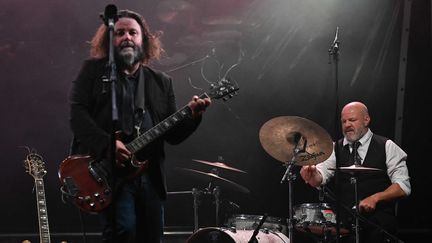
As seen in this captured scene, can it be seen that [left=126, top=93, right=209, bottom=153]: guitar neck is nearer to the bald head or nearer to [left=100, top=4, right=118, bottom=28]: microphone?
[left=100, top=4, right=118, bottom=28]: microphone

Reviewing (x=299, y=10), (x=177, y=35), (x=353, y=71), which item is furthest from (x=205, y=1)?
(x=353, y=71)

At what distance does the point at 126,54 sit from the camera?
3.77 meters

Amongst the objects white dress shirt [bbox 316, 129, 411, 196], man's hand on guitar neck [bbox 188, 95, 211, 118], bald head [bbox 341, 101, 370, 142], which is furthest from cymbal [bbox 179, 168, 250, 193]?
man's hand on guitar neck [bbox 188, 95, 211, 118]

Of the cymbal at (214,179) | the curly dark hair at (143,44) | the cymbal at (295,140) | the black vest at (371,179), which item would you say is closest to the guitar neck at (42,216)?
the cymbal at (214,179)

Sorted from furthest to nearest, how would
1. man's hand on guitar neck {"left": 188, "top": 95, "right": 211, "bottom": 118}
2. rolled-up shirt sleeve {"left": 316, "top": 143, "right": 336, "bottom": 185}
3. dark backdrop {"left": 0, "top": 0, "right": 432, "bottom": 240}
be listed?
dark backdrop {"left": 0, "top": 0, "right": 432, "bottom": 240}
rolled-up shirt sleeve {"left": 316, "top": 143, "right": 336, "bottom": 185}
man's hand on guitar neck {"left": 188, "top": 95, "right": 211, "bottom": 118}

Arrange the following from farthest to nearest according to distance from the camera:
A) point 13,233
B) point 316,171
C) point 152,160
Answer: point 13,233 < point 316,171 < point 152,160

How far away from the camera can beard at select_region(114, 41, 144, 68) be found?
12.4 feet

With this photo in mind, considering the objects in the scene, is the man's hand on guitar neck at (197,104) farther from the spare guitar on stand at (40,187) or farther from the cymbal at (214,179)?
the spare guitar on stand at (40,187)

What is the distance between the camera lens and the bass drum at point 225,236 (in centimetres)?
519

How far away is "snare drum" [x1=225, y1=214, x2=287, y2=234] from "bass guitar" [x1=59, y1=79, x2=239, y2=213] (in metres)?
2.13

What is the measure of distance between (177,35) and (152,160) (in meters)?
2.86

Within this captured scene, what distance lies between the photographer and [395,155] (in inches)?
224

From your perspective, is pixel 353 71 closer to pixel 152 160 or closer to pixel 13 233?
pixel 152 160

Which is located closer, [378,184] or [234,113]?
[378,184]
